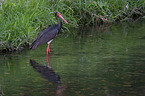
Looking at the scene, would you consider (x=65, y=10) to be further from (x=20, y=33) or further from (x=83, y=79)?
(x=83, y=79)

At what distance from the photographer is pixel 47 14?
14.6 meters

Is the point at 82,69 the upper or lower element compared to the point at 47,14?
lower

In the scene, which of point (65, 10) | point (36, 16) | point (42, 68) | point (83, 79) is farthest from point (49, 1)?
point (83, 79)

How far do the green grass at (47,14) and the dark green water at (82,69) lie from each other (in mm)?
612

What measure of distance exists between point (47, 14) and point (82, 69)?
6200 mm

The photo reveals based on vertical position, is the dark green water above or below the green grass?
below

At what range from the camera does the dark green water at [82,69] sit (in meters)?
6.95

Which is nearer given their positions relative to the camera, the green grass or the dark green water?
the dark green water

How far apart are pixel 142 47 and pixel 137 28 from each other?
451 cm

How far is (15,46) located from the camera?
11.7m

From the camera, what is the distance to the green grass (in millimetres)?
11844

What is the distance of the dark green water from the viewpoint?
6.95 meters

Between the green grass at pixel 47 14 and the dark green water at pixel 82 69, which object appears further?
the green grass at pixel 47 14

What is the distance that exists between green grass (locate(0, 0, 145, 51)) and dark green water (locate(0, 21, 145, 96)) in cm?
61
